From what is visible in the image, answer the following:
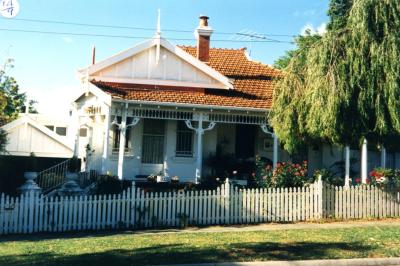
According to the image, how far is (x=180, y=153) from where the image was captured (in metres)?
20.0

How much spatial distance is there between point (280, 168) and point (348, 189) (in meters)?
2.26

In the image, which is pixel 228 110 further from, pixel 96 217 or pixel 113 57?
pixel 96 217

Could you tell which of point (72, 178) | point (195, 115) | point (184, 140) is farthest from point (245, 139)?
point (72, 178)

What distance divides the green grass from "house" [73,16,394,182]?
6.41 meters

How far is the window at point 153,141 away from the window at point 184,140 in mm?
648

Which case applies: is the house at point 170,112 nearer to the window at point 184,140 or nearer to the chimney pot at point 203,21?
the window at point 184,140

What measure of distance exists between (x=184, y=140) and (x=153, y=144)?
128 centimetres

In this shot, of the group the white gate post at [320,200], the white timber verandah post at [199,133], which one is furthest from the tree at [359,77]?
the white timber verandah post at [199,133]

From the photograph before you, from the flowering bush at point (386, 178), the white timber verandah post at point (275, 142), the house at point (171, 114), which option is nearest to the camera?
the flowering bush at point (386, 178)

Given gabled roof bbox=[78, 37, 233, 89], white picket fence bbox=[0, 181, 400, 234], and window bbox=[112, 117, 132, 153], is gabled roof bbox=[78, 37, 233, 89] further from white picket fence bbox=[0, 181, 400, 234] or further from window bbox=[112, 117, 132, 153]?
white picket fence bbox=[0, 181, 400, 234]

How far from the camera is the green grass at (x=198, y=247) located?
8.99 m

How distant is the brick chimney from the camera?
72.0 ft

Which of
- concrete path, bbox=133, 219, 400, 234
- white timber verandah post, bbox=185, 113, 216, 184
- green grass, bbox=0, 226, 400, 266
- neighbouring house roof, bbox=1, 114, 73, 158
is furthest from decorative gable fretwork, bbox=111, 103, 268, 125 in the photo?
neighbouring house roof, bbox=1, 114, 73, 158

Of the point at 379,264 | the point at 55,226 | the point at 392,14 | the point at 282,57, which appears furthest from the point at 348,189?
the point at 282,57
